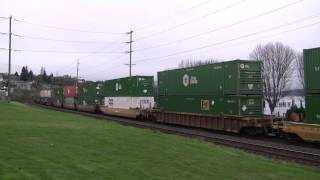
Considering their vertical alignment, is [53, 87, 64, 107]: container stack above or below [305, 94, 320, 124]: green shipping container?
above

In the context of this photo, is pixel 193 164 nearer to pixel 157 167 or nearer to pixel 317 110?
pixel 157 167

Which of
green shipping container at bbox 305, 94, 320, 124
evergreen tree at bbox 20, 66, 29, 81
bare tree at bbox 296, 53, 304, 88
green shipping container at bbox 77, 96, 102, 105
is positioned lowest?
green shipping container at bbox 305, 94, 320, 124

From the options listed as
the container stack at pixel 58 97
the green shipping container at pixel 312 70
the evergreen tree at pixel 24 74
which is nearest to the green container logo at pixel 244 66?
the green shipping container at pixel 312 70

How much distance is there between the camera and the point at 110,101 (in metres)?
46.5

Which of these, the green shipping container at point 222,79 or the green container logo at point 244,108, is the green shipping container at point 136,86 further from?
the green container logo at point 244,108

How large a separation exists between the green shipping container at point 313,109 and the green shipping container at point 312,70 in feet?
0.81

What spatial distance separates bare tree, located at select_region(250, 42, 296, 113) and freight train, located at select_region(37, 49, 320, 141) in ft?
111

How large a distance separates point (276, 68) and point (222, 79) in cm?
4874

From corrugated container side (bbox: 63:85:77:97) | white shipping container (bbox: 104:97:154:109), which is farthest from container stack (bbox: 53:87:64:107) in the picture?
white shipping container (bbox: 104:97:154:109)

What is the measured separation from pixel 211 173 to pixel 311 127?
→ 10.7 metres

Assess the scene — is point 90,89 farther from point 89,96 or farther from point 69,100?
point 69,100

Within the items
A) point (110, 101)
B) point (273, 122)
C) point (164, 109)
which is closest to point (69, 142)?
point (273, 122)

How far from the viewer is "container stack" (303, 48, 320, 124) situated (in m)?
19.8

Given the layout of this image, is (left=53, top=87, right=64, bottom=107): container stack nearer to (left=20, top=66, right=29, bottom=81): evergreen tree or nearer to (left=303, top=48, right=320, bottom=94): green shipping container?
(left=303, top=48, right=320, bottom=94): green shipping container
